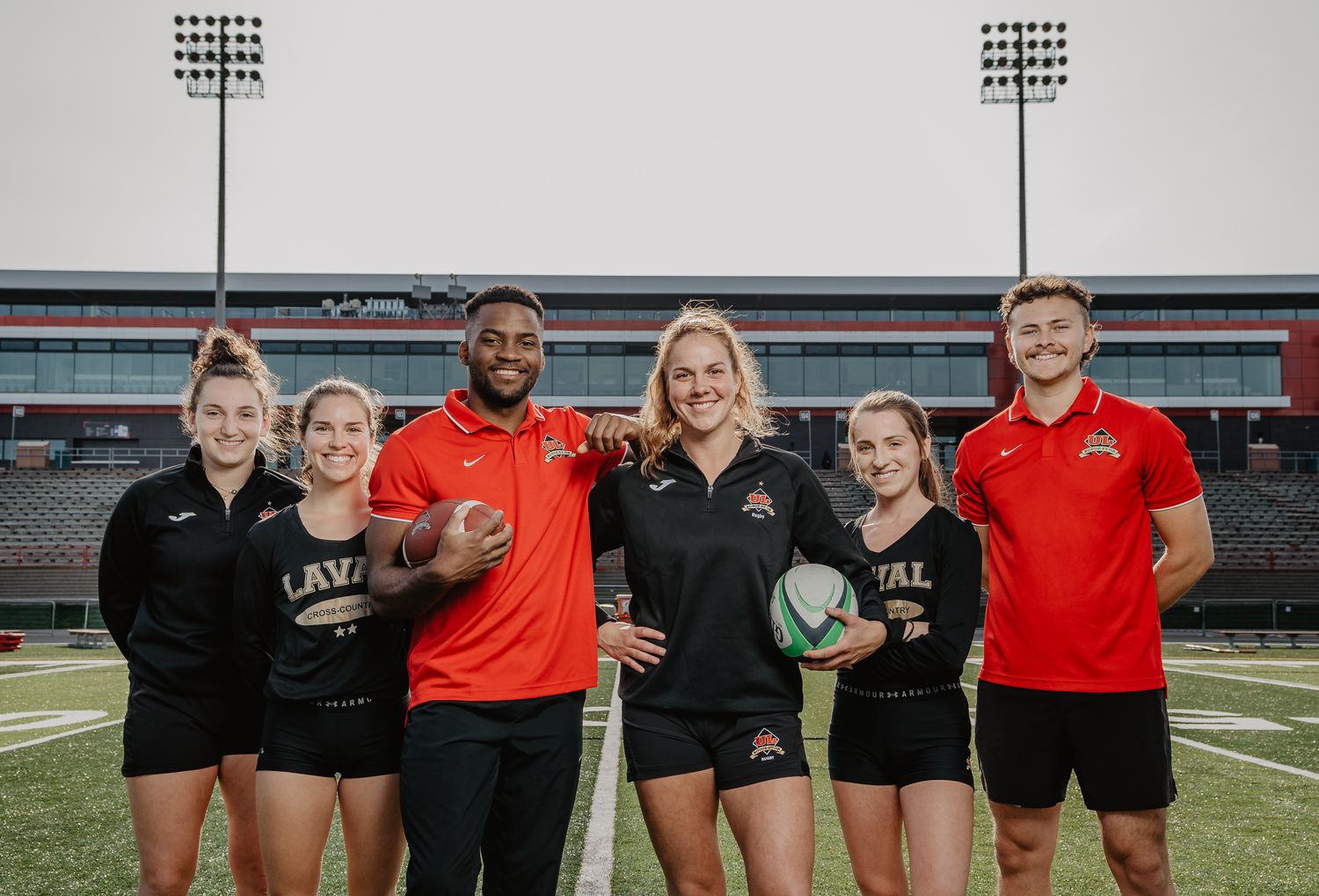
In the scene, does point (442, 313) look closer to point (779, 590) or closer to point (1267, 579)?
point (1267, 579)

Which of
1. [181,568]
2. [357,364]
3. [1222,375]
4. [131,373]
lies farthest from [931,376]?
[181,568]

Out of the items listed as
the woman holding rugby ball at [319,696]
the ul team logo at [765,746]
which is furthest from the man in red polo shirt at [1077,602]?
the woman holding rugby ball at [319,696]

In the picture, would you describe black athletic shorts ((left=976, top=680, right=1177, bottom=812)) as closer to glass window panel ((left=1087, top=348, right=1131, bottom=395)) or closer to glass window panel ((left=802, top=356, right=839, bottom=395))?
glass window panel ((left=802, top=356, right=839, bottom=395))

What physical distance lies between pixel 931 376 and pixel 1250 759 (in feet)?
119

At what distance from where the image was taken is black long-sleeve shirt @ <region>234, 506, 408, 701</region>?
3.41m

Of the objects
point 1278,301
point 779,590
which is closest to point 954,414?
point 1278,301

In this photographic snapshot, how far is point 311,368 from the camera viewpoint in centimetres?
4231

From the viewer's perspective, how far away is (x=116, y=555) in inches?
151

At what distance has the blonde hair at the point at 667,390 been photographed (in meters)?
3.45

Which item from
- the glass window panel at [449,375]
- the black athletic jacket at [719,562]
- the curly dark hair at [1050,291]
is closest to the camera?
the black athletic jacket at [719,562]

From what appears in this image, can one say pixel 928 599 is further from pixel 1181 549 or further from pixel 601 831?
pixel 601 831

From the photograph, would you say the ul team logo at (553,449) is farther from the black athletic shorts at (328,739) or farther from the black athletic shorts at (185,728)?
the black athletic shorts at (185,728)

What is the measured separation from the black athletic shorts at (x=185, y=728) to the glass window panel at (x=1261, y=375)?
4722 centimetres

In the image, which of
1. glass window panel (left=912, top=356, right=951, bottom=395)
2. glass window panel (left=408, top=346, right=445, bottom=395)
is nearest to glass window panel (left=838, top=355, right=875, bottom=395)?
glass window panel (left=912, top=356, right=951, bottom=395)
